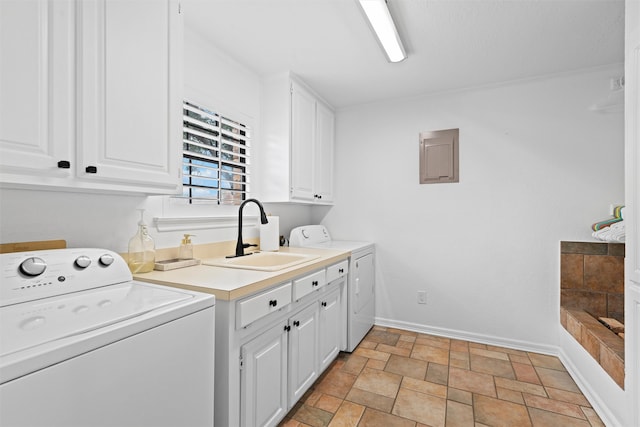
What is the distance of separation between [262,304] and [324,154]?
6.68ft

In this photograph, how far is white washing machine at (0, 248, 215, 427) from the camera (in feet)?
2.27

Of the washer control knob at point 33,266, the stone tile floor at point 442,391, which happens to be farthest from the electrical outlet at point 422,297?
the washer control knob at point 33,266

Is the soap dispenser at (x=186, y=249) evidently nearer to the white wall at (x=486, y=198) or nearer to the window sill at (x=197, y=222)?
the window sill at (x=197, y=222)

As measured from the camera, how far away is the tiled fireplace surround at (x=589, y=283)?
92.4 inches

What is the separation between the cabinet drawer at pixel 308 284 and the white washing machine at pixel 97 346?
66 centimetres

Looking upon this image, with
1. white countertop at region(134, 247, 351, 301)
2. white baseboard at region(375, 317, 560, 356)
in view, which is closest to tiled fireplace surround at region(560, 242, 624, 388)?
white baseboard at region(375, 317, 560, 356)

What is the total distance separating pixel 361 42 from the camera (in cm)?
210

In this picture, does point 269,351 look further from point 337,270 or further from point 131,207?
point 131,207

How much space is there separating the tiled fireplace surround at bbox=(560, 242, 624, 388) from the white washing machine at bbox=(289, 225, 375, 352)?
5.12 ft

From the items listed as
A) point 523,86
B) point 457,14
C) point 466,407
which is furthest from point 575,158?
point 466,407

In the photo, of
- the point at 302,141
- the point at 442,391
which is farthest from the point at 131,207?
the point at 442,391

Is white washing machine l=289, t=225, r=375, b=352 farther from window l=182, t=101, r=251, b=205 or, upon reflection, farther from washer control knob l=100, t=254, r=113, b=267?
washer control knob l=100, t=254, r=113, b=267

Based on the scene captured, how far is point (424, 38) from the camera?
2066 mm

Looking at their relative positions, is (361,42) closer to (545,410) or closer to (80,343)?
(80,343)
